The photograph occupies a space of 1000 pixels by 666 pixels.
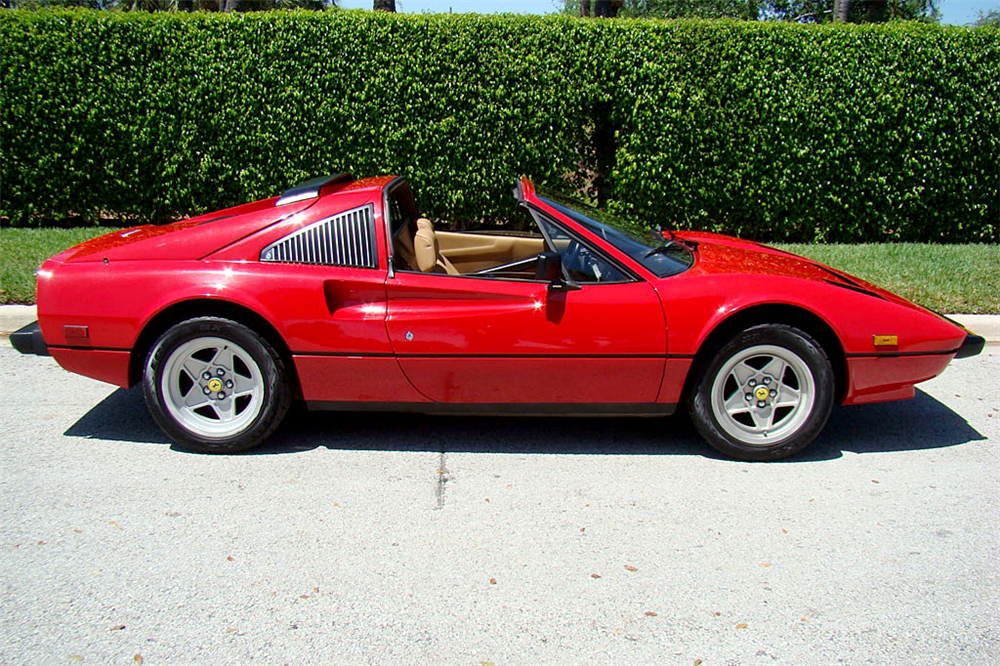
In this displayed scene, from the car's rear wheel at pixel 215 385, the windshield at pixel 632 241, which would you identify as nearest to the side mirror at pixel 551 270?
the windshield at pixel 632 241

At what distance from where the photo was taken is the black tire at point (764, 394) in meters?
4.04

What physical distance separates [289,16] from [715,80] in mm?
4848

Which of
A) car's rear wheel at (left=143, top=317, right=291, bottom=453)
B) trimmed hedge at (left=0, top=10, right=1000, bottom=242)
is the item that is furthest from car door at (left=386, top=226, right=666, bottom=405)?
trimmed hedge at (left=0, top=10, right=1000, bottom=242)

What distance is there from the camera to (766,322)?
4.12 meters

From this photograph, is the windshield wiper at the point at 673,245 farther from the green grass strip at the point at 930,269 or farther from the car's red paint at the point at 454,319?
the green grass strip at the point at 930,269

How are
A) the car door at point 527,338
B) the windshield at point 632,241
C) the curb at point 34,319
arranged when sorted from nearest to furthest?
the car door at point 527,338 → the windshield at point 632,241 → the curb at point 34,319

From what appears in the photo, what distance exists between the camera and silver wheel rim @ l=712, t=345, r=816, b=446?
406cm

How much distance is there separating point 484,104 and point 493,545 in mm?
6762

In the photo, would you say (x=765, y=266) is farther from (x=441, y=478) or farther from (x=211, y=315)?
(x=211, y=315)

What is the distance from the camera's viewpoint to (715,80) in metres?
9.21

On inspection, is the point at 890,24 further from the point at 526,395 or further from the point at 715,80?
the point at 526,395

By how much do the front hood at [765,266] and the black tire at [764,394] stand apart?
13.9 inches

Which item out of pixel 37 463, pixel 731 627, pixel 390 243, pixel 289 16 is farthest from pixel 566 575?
pixel 289 16

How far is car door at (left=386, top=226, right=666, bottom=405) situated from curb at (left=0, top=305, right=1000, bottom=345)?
379cm
